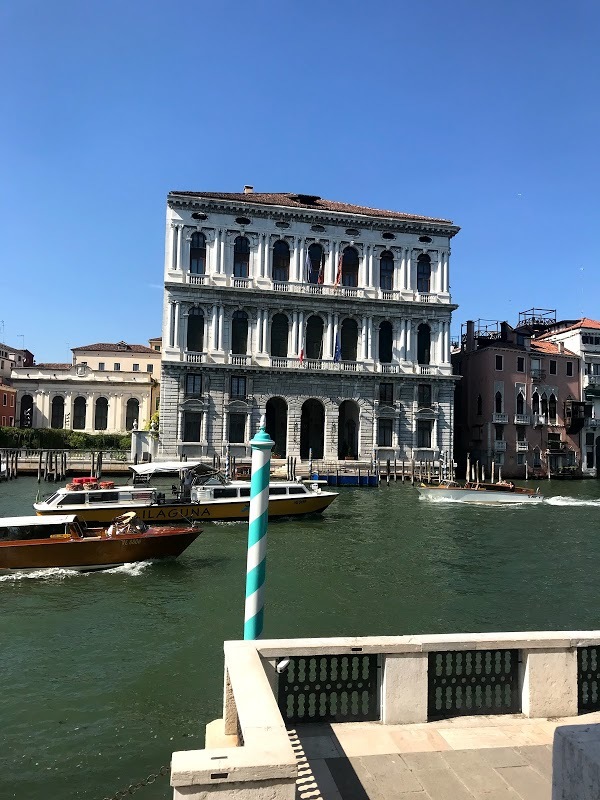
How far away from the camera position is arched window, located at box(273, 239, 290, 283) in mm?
40656

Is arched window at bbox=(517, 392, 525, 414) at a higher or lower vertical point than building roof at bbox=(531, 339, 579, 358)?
lower

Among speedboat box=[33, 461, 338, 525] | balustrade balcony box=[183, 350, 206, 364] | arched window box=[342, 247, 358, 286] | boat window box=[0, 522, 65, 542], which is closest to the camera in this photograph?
boat window box=[0, 522, 65, 542]

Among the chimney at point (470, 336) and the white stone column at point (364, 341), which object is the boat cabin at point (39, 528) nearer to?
the white stone column at point (364, 341)

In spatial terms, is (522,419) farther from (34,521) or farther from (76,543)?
(34,521)

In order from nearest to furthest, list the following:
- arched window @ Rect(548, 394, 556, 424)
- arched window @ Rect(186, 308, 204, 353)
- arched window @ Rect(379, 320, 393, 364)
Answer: arched window @ Rect(186, 308, 204, 353) → arched window @ Rect(379, 320, 393, 364) → arched window @ Rect(548, 394, 556, 424)

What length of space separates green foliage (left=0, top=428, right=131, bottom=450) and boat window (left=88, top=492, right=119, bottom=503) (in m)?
27.6

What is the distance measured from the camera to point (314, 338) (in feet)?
135

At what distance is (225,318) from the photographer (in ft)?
130

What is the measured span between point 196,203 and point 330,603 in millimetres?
31756

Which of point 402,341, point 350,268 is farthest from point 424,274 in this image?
point 350,268

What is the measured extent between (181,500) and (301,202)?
27.9 m

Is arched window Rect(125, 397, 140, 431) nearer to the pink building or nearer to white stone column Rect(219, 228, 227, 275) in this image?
white stone column Rect(219, 228, 227, 275)

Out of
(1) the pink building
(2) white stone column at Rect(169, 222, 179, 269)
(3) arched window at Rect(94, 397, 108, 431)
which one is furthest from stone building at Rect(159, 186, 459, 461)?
(3) arched window at Rect(94, 397, 108, 431)

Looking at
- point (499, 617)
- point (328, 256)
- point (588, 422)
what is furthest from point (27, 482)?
point (588, 422)
